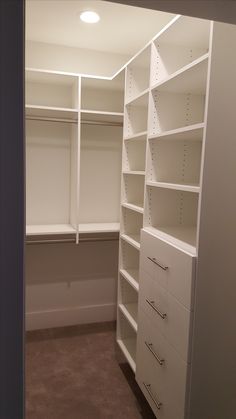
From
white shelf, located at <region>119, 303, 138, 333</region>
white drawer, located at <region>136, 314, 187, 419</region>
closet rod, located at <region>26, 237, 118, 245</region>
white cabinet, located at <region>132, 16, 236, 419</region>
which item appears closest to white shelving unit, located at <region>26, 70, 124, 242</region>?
closet rod, located at <region>26, 237, 118, 245</region>

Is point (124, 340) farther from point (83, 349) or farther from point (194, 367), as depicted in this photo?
point (194, 367)

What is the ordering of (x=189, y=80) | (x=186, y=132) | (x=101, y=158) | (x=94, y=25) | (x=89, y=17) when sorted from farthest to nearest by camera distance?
(x=101, y=158) < (x=94, y=25) < (x=89, y=17) < (x=189, y=80) < (x=186, y=132)

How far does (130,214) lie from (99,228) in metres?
0.40

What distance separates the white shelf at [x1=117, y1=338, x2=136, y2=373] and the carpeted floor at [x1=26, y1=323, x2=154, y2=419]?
0.16 meters

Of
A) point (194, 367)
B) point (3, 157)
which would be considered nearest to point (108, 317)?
point (194, 367)

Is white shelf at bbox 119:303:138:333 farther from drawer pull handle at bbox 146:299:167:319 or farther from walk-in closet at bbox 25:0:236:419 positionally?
drawer pull handle at bbox 146:299:167:319

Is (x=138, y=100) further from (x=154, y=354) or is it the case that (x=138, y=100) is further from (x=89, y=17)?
(x=154, y=354)

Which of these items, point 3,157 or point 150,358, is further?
point 150,358

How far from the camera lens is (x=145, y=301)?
2.01 m

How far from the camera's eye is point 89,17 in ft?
7.28

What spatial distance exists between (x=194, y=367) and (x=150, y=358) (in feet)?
1.58

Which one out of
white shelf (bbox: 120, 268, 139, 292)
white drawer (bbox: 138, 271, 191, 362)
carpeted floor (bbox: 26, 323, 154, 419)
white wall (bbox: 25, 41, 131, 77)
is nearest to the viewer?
white drawer (bbox: 138, 271, 191, 362)

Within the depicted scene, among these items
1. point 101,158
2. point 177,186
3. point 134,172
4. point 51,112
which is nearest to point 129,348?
point 134,172

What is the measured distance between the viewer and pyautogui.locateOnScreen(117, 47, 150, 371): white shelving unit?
7.94 feet
